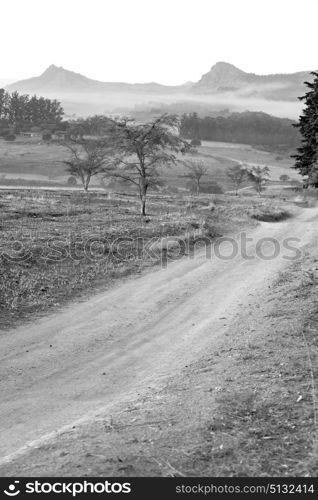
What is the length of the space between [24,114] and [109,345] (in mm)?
180324

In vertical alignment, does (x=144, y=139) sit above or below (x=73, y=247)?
above

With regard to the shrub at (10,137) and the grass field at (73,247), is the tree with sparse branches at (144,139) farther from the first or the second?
the shrub at (10,137)

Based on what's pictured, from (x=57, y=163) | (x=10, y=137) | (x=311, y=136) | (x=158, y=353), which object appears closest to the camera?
(x=158, y=353)

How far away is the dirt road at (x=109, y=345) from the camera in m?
9.01

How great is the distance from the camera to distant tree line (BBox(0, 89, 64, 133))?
564 ft

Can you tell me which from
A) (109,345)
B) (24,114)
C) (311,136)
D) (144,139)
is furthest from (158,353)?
(24,114)

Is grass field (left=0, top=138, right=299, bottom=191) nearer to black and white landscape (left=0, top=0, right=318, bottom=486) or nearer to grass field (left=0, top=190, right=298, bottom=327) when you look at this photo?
grass field (left=0, top=190, right=298, bottom=327)

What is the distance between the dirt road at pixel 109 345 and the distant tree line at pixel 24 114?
15846 centimetres

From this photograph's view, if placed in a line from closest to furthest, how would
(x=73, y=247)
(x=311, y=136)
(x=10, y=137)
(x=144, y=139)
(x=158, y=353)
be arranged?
(x=158, y=353)
(x=311, y=136)
(x=73, y=247)
(x=144, y=139)
(x=10, y=137)

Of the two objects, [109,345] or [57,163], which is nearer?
[109,345]

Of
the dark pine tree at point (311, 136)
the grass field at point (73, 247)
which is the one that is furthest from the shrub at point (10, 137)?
the dark pine tree at point (311, 136)

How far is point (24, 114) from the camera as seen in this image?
179 metres

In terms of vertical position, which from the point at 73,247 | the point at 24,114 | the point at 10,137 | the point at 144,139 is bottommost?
the point at 73,247

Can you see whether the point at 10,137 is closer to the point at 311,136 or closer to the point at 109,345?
the point at 311,136
